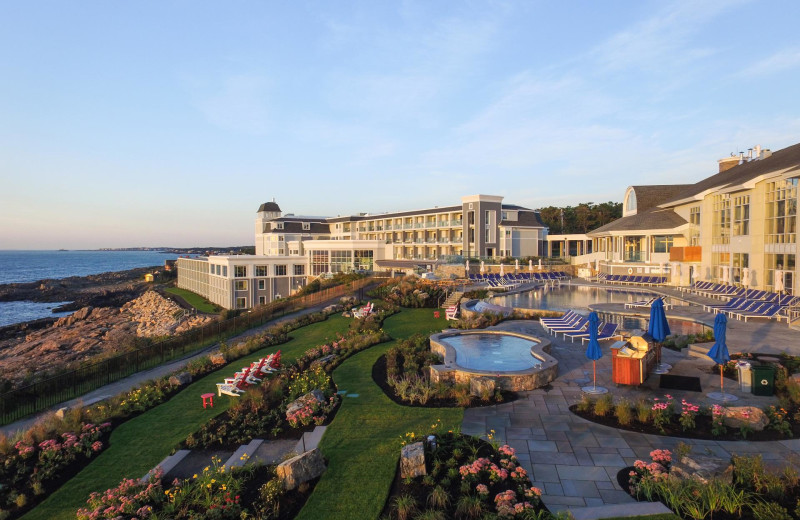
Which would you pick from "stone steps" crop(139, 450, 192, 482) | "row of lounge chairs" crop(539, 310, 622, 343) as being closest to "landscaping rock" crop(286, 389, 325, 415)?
"stone steps" crop(139, 450, 192, 482)

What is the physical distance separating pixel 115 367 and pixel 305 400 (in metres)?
10.3

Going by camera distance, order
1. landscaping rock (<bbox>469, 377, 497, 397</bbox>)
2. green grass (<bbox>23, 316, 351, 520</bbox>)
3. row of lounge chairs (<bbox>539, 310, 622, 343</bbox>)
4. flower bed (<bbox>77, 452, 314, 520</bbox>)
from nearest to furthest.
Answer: flower bed (<bbox>77, 452, 314, 520</bbox>) → green grass (<bbox>23, 316, 351, 520</bbox>) → landscaping rock (<bbox>469, 377, 497, 397</bbox>) → row of lounge chairs (<bbox>539, 310, 622, 343</bbox>)

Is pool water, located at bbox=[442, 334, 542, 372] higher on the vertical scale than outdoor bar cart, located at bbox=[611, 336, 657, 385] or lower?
lower

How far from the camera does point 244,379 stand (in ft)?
40.8

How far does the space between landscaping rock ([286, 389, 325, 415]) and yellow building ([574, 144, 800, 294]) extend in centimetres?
2234

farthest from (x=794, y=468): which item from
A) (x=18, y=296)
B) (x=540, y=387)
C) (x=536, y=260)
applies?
(x=18, y=296)

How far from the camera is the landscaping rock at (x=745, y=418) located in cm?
796

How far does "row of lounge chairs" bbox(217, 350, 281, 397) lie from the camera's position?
12133mm

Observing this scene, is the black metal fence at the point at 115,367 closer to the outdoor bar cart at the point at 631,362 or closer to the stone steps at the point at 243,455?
the stone steps at the point at 243,455

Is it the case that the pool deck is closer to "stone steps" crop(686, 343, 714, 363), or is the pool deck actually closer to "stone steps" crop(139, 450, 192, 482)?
"stone steps" crop(686, 343, 714, 363)

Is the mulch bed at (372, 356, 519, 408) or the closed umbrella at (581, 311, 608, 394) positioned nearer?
the mulch bed at (372, 356, 519, 408)

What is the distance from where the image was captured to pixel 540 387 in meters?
10.9

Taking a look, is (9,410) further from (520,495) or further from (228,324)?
(520,495)

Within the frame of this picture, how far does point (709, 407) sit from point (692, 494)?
12.9 ft
